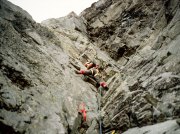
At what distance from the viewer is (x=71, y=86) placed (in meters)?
12.5

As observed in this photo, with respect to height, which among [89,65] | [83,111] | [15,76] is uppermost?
Result: [89,65]

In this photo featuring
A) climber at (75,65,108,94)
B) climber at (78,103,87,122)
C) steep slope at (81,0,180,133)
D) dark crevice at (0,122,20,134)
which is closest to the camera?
dark crevice at (0,122,20,134)

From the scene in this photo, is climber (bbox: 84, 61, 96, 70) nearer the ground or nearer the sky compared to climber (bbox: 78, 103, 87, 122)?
nearer the sky

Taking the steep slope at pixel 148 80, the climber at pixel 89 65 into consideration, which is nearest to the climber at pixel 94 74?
the climber at pixel 89 65

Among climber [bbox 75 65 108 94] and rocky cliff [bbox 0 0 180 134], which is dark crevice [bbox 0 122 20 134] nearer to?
rocky cliff [bbox 0 0 180 134]

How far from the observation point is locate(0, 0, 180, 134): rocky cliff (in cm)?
821

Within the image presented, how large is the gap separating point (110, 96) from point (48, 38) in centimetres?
625

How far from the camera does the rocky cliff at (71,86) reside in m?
8.21

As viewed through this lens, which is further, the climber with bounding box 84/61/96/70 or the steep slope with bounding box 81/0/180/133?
the climber with bounding box 84/61/96/70

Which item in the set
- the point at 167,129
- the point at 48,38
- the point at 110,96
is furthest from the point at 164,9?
the point at 167,129

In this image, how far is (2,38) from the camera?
10688 mm

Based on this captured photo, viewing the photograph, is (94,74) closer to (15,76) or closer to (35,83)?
(35,83)

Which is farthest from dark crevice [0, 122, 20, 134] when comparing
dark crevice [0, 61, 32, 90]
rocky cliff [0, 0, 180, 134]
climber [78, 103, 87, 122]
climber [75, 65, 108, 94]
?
climber [75, 65, 108, 94]

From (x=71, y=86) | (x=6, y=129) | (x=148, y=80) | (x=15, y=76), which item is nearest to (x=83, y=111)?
(x=71, y=86)
